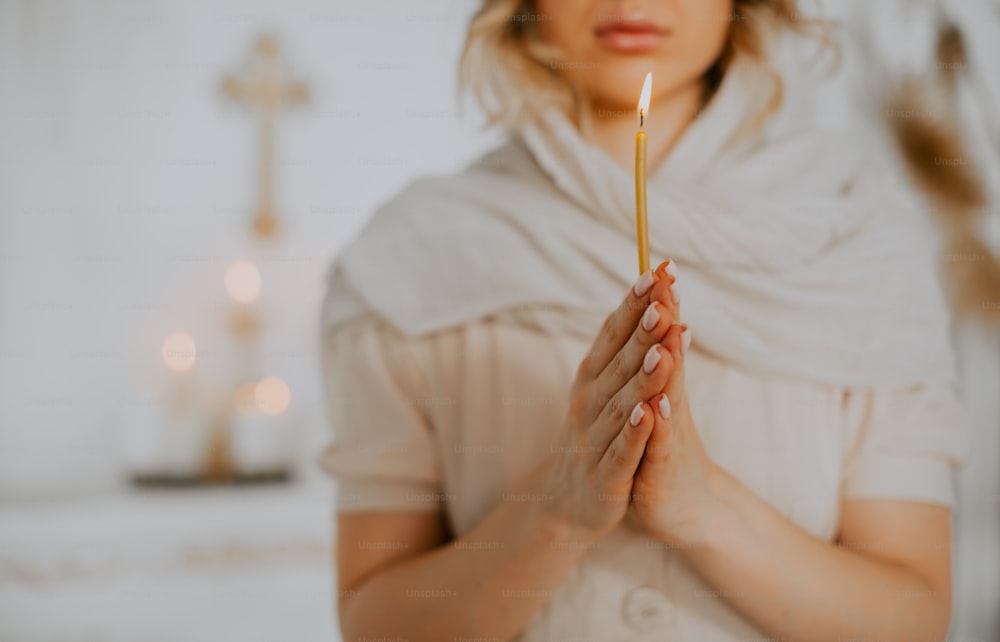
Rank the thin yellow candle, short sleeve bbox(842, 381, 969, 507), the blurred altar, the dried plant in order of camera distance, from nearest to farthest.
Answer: the thin yellow candle → short sleeve bbox(842, 381, 969, 507) → the dried plant → the blurred altar

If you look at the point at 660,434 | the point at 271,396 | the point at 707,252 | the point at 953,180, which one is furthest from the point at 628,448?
the point at 271,396

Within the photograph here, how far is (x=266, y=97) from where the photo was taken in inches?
33.5

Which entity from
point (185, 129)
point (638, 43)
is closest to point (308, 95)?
point (185, 129)

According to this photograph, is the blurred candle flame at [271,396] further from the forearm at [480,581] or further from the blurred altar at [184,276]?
the forearm at [480,581]

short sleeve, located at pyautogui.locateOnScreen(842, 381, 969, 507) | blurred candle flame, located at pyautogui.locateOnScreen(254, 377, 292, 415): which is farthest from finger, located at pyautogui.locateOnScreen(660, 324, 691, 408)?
blurred candle flame, located at pyautogui.locateOnScreen(254, 377, 292, 415)

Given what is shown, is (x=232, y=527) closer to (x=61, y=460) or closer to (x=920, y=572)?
(x=61, y=460)

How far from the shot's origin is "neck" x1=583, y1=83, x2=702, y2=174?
387 mm

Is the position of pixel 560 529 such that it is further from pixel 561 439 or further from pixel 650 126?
pixel 650 126

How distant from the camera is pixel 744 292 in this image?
1.16 ft

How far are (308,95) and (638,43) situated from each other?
581 millimetres

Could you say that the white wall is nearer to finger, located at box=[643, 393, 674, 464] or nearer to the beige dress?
the beige dress

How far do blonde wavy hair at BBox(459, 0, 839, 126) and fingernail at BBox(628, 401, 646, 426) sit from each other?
194mm

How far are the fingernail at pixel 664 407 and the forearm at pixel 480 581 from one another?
74mm

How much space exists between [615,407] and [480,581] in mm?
110
